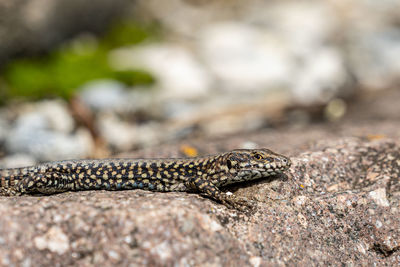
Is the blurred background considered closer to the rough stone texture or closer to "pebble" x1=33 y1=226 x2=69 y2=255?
the rough stone texture

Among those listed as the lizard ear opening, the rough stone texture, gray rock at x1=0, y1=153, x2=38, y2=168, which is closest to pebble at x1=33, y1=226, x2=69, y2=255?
the rough stone texture

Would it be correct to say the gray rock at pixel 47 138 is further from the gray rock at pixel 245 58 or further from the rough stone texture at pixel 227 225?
the gray rock at pixel 245 58

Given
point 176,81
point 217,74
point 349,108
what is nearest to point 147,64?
point 176,81

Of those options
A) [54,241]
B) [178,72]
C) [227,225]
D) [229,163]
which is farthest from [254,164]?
[178,72]

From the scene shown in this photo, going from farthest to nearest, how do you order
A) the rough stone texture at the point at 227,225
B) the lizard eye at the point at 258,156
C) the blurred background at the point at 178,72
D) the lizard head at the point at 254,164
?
the blurred background at the point at 178,72 < the lizard eye at the point at 258,156 < the lizard head at the point at 254,164 < the rough stone texture at the point at 227,225

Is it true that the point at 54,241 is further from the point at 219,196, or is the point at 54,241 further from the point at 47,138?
the point at 47,138

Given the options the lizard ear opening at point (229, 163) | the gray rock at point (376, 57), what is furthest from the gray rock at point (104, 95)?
the gray rock at point (376, 57)
